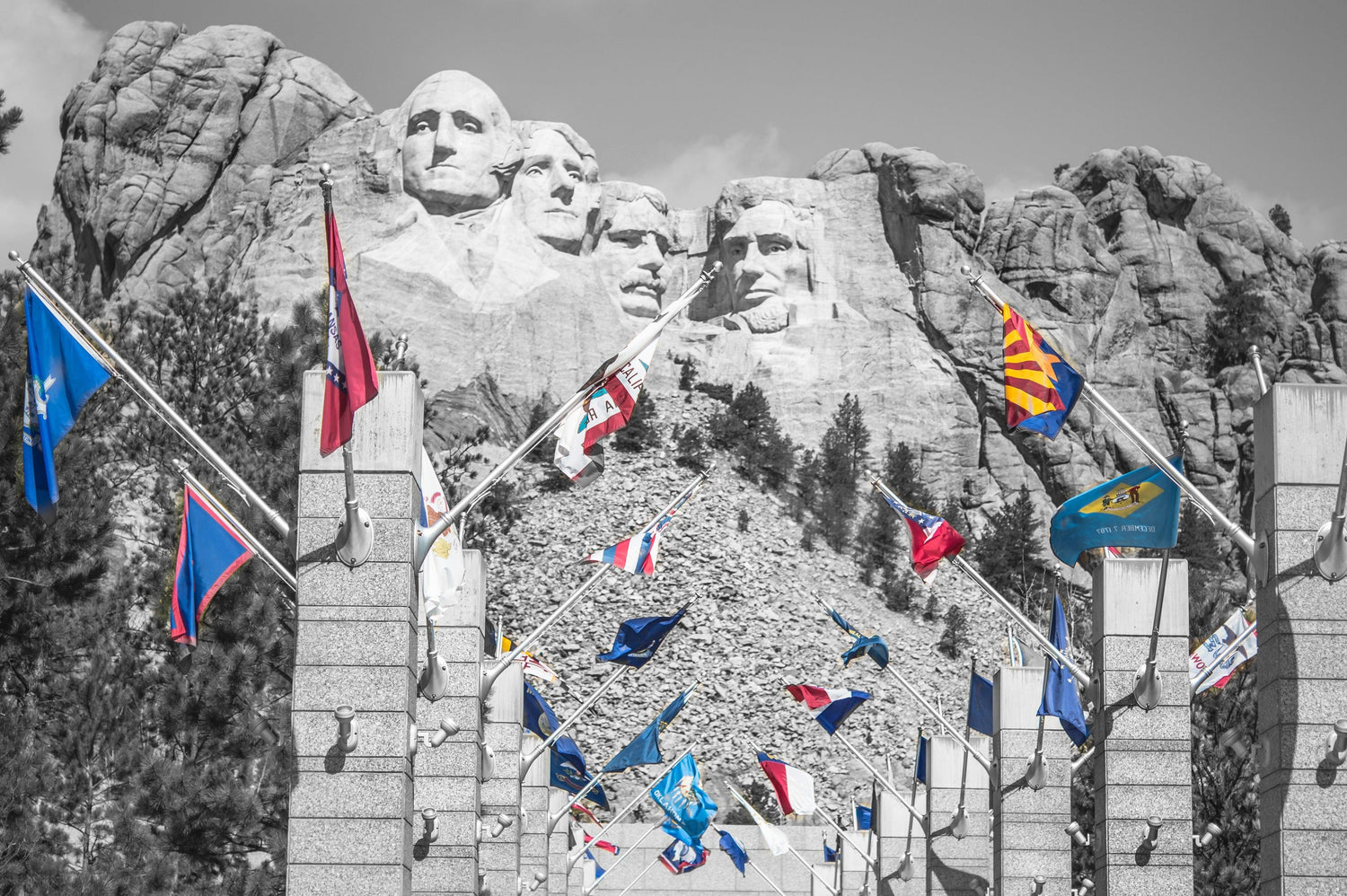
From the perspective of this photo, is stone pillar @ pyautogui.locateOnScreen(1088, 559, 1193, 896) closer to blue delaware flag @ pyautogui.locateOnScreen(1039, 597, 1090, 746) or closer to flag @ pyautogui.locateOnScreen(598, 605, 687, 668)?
blue delaware flag @ pyautogui.locateOnScreen(1039, 597, 1090, 746)

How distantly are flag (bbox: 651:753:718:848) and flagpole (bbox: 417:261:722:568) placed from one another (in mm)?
12509

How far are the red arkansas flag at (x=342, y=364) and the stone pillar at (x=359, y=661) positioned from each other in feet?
4.43

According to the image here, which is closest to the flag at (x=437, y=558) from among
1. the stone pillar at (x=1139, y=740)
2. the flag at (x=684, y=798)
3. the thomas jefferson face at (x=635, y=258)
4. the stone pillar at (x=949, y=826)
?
the stone pillar at (x=1139, y=740)

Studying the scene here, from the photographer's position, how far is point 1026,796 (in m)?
24.9

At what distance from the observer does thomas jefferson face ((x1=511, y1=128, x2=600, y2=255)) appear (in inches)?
3159

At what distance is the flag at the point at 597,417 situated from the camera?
18.5 meters

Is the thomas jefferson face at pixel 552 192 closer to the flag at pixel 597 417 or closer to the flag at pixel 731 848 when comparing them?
the flag at pixel 731 848

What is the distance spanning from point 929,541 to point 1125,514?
5346 millimetres

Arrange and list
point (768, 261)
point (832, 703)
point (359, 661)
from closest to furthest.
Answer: point (359, 661) < point (832, 703) < point (768, 261)

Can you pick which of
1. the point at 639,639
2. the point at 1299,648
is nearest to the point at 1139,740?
the point at 1299,648

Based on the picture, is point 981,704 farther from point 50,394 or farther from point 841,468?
point 841,468

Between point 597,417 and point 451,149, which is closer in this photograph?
point 597,417

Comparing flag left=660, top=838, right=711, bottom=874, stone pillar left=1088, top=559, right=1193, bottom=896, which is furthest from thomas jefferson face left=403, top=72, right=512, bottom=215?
stone pillar left=1088, top=559, right=1193, bottom=896

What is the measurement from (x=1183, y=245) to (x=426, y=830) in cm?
7123
